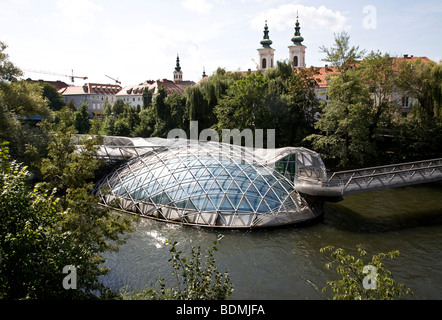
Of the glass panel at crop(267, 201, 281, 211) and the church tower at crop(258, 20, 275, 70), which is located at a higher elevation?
the church tower at crop(258, 20, 275, 70)

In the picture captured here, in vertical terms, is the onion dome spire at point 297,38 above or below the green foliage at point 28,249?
above

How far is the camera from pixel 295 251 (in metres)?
17.6

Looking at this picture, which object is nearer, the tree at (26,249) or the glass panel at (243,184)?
the tree at (26,249)

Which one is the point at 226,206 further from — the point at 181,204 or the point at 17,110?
the point at 17,110

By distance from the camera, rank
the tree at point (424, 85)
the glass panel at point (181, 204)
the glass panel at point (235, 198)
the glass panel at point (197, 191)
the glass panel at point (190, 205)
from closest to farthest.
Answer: the glass panel at point (235, 198) < the glass panel at point (190, 205) < the glass panel at point (181, 204) < the glass panel at point (197, 191) < the tree at point (424, 85)

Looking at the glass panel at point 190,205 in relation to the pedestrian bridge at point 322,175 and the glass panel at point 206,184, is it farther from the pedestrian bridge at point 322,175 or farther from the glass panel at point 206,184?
the pedestrian bridge at point 322,175

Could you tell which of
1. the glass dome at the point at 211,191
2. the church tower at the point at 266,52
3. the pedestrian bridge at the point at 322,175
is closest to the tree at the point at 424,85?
the pedestrian bridge at the point at 322,175

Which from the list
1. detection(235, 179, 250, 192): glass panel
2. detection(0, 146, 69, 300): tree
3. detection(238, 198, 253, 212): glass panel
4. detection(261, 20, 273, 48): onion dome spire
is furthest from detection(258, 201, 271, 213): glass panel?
A: detection(261, 20, 273, 48): onion dome spire

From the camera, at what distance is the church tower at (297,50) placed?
90.4 metres

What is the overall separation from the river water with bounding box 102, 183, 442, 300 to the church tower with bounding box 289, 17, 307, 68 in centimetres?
7255

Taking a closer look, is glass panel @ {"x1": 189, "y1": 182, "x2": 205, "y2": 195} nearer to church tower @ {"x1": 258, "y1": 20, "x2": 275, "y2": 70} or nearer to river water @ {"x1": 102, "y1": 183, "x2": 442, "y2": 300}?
river water @ {"x1": 102, "y1": 183, "x2": 442, "y2": 300}

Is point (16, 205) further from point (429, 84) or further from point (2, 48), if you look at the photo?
point (429, 84)

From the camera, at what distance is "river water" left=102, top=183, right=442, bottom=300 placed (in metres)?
14.5

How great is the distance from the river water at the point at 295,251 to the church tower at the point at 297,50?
72.6 meters
